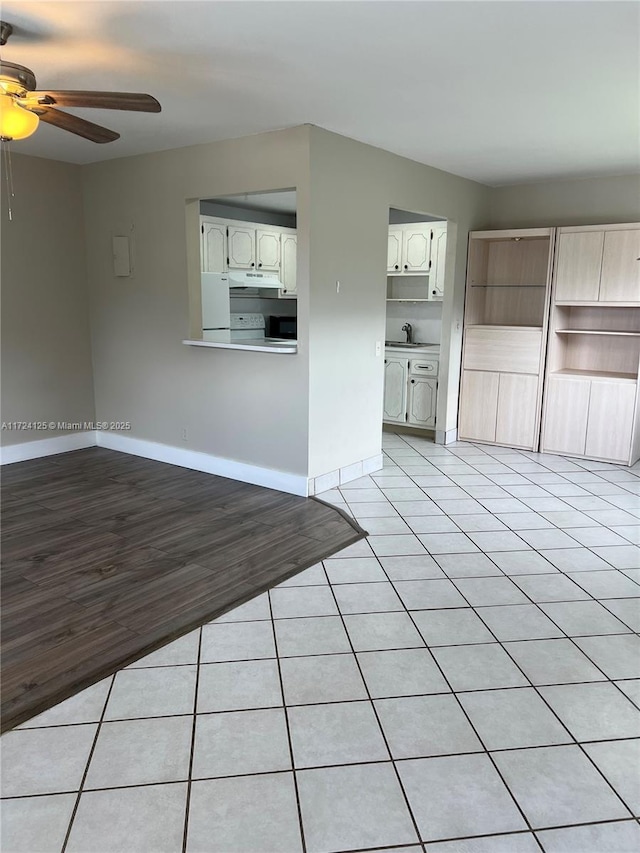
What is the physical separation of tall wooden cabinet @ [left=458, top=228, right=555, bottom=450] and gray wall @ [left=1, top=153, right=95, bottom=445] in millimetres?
3591

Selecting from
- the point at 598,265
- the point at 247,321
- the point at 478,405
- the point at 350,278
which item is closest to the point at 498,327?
the point at 478,405

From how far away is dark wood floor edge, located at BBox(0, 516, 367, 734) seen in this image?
2117 mm

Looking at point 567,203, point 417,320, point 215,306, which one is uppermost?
point 567,203

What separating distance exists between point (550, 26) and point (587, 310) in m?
3.68

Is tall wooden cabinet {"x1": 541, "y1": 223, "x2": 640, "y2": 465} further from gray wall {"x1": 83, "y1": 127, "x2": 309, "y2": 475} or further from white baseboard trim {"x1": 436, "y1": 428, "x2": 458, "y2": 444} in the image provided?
gray wall {"x1": 83, "y1": 127, "x2": 309, "y2": 475}

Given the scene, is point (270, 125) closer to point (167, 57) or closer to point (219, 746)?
point (167, 57)

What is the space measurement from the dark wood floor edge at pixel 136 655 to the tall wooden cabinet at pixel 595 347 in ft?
9.91

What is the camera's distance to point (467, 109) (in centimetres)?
346

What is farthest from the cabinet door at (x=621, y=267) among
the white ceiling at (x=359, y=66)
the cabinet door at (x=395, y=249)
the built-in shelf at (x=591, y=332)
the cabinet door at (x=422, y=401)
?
the cabinet door at (x=395, y=249)

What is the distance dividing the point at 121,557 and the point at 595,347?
4588mm

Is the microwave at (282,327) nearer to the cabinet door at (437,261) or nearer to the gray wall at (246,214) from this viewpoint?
the gray wall at (246,214)

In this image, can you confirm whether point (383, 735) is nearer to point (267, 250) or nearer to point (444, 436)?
point (444, 436)

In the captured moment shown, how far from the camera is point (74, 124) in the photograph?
2764mm

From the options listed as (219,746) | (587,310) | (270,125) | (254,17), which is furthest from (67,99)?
(587,310)
